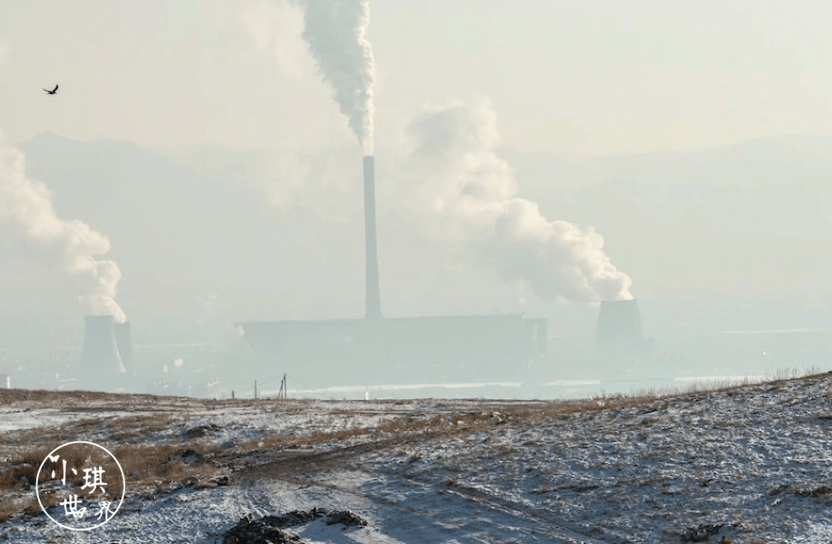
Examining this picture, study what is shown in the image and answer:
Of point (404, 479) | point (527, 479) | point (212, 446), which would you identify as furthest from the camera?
point (212, 446)

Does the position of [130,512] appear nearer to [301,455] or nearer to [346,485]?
[346,485]

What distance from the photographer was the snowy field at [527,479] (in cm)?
1222

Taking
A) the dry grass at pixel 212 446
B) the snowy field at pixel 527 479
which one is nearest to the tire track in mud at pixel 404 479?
the snowy field at pixel 527 479

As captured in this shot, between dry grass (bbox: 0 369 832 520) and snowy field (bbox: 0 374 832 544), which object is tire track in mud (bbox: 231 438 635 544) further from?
dry grass (bbox: 0 369 832 520)

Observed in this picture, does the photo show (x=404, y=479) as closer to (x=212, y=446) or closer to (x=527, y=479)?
(x=527, y=479)

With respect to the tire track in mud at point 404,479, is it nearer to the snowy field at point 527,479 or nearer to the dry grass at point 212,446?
the snowy field at point 527,479

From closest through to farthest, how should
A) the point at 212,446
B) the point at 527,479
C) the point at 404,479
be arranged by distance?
the point at 527,479
the point at 404,479
the point at 212,446

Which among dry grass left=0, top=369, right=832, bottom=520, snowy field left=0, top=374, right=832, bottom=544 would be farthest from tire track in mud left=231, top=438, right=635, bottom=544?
dry grass left=0, top=369, right=832, bottom=520

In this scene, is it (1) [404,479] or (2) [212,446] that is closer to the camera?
(1) [404,479]

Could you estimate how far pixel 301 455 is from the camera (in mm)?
18688

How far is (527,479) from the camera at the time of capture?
47.4ft

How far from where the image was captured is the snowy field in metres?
12.2

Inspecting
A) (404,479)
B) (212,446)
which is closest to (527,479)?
(404,479)

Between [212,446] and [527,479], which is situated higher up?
[212,446]
